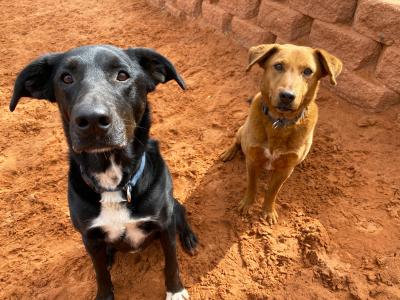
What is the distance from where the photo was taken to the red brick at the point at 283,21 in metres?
4.21

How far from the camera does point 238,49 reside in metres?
5.06

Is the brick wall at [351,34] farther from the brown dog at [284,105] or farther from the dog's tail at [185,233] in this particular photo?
Answer: the dog's tail at [185,233]

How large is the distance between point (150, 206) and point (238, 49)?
11.5 ft

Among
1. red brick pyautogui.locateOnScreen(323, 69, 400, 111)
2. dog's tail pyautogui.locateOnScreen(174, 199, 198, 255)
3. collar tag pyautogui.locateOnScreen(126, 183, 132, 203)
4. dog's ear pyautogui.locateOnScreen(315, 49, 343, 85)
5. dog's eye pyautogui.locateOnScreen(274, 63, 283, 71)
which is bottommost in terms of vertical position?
dog's tail pyautogui.locateOnScreen(174, 199, 198, 255)

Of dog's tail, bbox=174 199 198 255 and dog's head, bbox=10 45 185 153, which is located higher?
dog's head, bbox=10 45 185 153

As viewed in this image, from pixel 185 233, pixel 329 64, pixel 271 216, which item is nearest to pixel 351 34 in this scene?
pixel 329 64

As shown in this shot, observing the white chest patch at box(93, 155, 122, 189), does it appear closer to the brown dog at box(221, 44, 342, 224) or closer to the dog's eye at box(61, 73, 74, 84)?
the dog's eye at box(61, 73, 74, 84)

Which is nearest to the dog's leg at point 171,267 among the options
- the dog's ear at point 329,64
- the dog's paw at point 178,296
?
the dog's paw at point 178,296

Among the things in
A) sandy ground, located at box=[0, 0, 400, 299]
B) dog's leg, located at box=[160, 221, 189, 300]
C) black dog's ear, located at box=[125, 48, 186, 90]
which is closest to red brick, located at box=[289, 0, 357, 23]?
sandy ground, located at box=[0, 0, 400, 299]

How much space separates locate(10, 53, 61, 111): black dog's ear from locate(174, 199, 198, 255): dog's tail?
132cm

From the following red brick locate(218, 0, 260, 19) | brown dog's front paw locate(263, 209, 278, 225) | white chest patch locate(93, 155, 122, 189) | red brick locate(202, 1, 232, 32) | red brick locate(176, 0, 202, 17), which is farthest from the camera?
red brick locate(176, 0, 202, 17)

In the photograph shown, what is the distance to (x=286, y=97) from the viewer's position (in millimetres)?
2529

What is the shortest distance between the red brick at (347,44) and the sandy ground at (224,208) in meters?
0.51

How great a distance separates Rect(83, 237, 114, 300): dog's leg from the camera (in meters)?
2.28
